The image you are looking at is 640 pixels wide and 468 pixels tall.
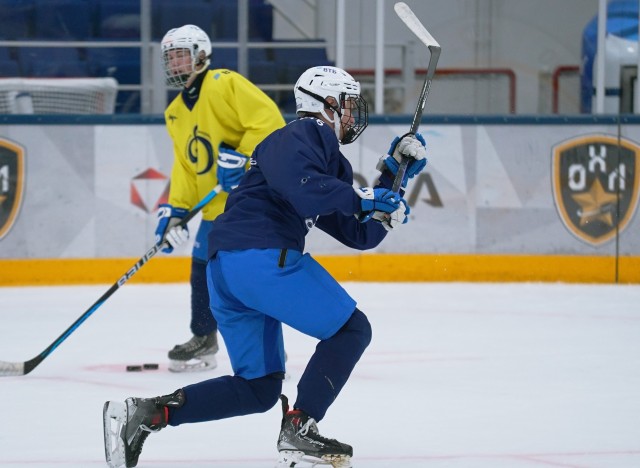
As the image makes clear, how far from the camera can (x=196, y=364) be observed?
13.6 feet

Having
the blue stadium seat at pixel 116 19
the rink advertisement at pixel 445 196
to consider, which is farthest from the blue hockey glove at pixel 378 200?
the blue stadium seat at pixel 116 19

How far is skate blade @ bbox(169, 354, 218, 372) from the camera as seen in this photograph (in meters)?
4.13

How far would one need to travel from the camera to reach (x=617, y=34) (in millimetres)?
6715

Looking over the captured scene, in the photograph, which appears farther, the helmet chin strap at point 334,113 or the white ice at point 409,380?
the white ice at point 409,380

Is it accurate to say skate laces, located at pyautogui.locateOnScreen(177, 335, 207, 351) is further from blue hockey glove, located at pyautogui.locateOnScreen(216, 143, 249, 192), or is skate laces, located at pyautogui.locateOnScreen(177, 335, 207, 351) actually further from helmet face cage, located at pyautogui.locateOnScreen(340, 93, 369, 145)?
helmet face cage, located at pyautogui.locateOnScreen(340, 93, 369, 145)

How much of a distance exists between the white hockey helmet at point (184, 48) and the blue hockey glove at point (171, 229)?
1.39 ft

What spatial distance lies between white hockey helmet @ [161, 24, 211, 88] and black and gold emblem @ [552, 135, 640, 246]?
2.76 meters

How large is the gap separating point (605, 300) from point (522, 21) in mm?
2632

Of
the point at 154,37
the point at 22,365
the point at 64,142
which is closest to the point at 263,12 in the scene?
the point at 154,37

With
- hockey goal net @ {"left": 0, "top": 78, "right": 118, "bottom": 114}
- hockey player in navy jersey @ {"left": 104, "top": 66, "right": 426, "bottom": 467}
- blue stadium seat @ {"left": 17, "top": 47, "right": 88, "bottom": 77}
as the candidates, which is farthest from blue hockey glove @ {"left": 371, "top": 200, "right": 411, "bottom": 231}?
blue stadium seat @ {"left": 17, "top": 47, "right": 88, "bottom": 77}

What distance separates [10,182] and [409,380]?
2983 millimetres

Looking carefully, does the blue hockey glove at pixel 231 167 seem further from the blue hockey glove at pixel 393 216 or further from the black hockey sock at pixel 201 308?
the blue hockey glove at pixel 393 216

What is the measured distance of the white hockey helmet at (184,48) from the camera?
410cm

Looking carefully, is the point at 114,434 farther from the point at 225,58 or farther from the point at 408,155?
the point at 225,58
